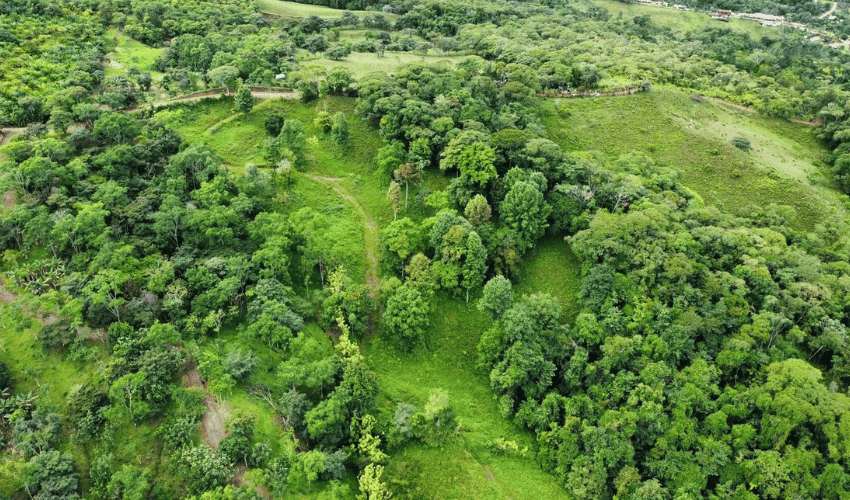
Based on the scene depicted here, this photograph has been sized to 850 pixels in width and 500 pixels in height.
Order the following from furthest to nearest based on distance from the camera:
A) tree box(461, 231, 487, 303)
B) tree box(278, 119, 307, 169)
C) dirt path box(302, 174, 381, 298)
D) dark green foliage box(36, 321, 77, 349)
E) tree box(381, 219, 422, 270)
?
tree box(278, 119, 307, 169) < dirt path box(302, 174, 381, 298) < tree box(381, 219, 422, 270) < tree box(461, 231, 487, 303) < dark green foliage box(36, 321, 77, 349)

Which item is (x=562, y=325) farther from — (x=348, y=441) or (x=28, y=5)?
(x=28, y=5)

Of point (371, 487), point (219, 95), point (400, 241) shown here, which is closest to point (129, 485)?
point (371, 487)

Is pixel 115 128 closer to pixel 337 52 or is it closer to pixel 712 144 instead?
pixel 337 52

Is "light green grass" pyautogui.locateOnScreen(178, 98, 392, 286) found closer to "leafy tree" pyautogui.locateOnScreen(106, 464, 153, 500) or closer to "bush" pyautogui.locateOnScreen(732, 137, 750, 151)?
"leafy tree" pyautogui.locateOnScreen(106, 464, 153, 500)

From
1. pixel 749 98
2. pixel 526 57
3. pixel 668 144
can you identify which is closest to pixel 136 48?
pixel 526 57

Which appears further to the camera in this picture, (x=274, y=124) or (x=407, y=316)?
(x=274, y=124)

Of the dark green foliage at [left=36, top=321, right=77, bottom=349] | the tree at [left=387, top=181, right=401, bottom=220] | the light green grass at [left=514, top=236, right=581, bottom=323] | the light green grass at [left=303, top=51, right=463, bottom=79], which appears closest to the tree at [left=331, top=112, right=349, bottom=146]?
the tree at [left=387, top=181, right=401, bottom=220]

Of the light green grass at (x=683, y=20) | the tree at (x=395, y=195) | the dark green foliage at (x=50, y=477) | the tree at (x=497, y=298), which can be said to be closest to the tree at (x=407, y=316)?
the tree at (x=497, y=298)
